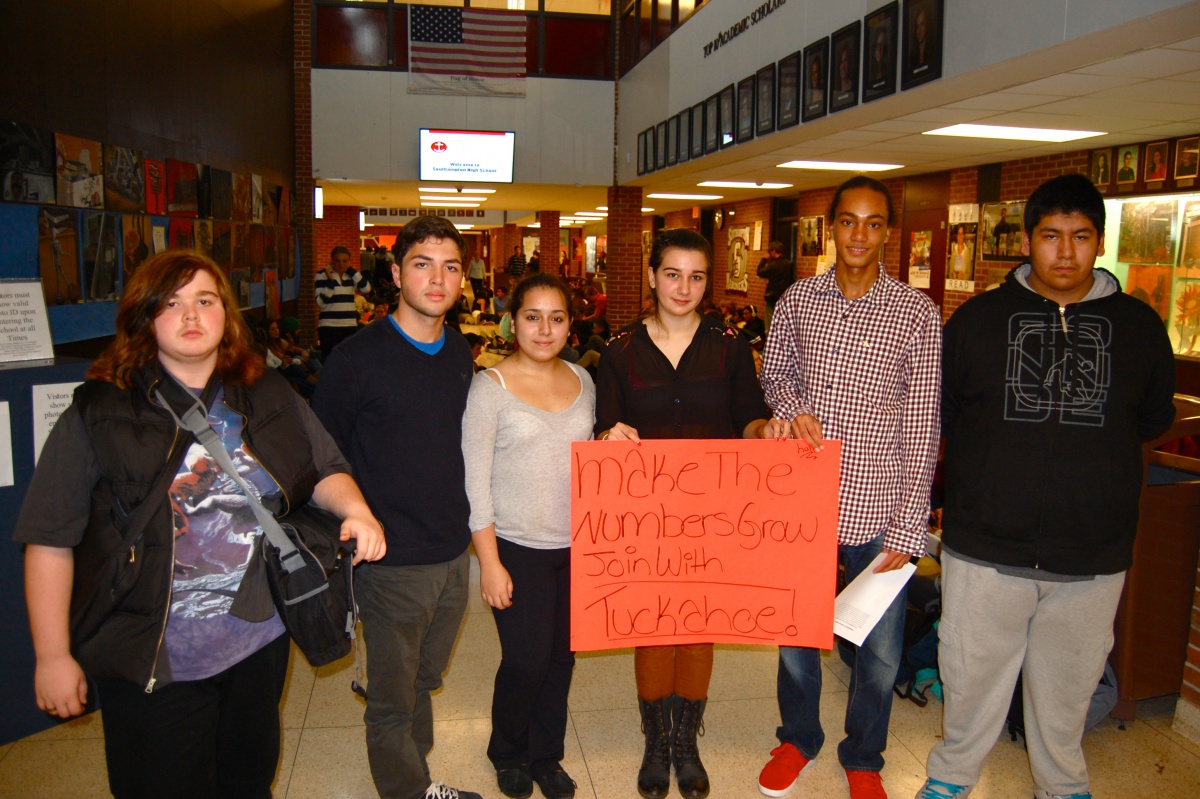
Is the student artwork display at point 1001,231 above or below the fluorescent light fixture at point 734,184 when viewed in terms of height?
below

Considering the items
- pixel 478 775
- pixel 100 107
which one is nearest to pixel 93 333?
pixel 100 107

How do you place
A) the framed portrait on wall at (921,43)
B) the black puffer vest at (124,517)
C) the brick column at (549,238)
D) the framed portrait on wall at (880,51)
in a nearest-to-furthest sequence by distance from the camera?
the black puffer vest at (124,517), the framed portrait on wall at (921,43), the framed portrait on wall at (880,51), the brick column at (549,238)

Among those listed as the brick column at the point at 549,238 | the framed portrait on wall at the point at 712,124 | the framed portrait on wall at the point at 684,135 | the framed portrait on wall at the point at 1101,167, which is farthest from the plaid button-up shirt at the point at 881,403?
the brick column at the point at 549,238

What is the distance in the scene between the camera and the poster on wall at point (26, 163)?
3.93m

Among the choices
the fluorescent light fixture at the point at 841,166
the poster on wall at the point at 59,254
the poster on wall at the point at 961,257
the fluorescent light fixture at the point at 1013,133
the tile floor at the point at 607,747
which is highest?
the fluorescent light fixture at the point at 841,166

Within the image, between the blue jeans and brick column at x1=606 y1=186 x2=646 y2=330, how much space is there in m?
10.9

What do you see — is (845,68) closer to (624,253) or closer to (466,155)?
(466,155)

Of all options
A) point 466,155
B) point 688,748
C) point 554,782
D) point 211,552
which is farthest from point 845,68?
point 466,155

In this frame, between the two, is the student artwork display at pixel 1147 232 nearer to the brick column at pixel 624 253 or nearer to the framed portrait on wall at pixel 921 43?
the framed portrait on wall at pixel 921 43

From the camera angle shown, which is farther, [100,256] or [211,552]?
[100,256]

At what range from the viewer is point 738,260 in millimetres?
17109

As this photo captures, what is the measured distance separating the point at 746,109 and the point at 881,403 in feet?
21.4

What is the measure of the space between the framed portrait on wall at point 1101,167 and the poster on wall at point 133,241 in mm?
8023

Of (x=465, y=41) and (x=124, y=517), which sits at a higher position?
(x=465, y=41)
